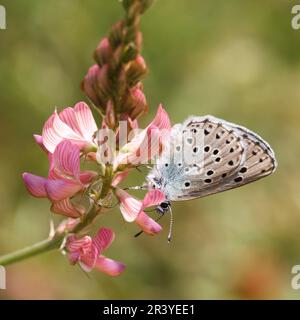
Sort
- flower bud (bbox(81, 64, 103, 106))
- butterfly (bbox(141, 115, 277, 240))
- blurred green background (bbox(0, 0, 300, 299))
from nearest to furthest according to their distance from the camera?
flower bud (bbox(81, 64, 103, 106))
butterfly (bbox(141, 115, 277, 240))
blurred green background (bbox(0, 0, 300, 299))

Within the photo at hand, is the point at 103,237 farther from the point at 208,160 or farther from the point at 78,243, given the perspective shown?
the point at 208,160

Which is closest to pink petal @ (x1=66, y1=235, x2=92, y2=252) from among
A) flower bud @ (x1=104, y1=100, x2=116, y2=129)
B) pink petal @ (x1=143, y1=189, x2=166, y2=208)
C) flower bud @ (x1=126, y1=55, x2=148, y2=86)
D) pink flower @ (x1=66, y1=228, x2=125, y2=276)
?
pink flower @ (x1=66, y1=228, x2=125, y2=276)

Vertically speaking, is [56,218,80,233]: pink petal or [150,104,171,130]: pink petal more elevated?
[150,104,171,130]: pink petal

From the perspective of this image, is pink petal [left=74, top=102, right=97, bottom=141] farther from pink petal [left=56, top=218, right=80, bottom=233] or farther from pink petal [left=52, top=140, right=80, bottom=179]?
pink petal [left=56, top=218, right=80, bottom=233]
